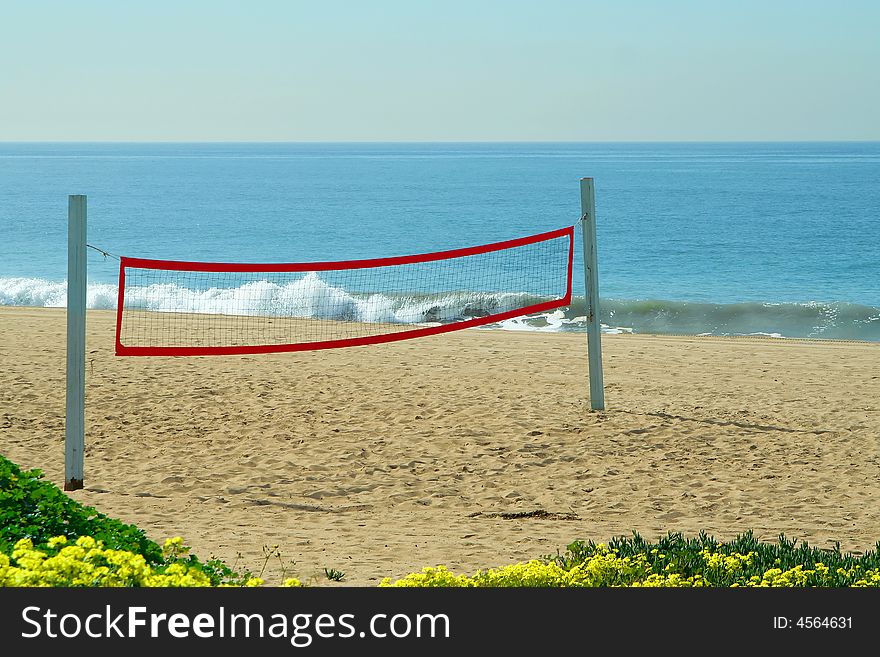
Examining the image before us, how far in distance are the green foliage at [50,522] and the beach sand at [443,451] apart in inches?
47.6

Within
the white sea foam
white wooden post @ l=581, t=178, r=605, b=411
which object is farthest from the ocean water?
white wooden post @ l=581, t=178, r=605, b=411

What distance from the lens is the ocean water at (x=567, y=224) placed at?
2383 cm

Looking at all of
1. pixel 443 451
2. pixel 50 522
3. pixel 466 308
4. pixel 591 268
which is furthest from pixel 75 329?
pixel 466 308

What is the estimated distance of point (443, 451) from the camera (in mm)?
8445

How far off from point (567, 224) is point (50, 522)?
52020 mm

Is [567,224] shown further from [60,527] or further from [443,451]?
[60,527]

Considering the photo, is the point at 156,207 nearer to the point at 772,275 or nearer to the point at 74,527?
the point at 772,275

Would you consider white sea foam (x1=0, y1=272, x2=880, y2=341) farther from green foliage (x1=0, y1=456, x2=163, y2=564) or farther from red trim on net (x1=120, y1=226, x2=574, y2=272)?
green foliage (x1=0, y1=456, x2=163, y2=564)

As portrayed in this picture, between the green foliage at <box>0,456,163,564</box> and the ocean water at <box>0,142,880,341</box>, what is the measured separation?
15.1 metres

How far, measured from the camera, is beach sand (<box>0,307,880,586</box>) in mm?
6379

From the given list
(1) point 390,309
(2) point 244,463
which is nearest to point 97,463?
(2) point 244,463

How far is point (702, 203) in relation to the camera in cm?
6438

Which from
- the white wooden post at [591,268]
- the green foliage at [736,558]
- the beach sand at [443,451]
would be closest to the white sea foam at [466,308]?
the beach sand at [443,451]
